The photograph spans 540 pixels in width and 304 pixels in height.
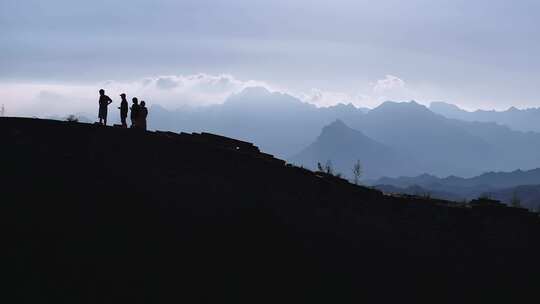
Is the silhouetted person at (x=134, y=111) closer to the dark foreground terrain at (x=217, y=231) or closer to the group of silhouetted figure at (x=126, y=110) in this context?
the group of silhouetted figure at (x=126, y=110)

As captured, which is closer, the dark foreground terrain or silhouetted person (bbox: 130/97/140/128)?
the dark foreground terrain

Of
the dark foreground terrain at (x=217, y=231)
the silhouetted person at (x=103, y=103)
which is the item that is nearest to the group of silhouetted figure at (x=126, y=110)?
the silhouetted person at (x=103, y=103)

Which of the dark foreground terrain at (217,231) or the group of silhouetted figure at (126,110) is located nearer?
the dark foreground terrain at (217,231)

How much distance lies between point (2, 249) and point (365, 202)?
10.5 meters

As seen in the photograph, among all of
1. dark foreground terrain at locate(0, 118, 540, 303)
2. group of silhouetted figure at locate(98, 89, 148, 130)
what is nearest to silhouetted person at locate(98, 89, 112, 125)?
group of silhouetted figure at locate(98, 89, 148, 130)

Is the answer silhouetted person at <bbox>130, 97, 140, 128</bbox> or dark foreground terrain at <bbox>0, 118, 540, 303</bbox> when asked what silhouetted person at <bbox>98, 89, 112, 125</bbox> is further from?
dark foreground terrain at <bbox>0, 118, 540, 303</bbox>

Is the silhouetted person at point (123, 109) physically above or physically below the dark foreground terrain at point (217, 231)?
above

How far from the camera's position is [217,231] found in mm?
17359

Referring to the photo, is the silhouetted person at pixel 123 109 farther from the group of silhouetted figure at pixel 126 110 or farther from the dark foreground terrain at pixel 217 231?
the dark foreground terrain at pixel 217 231

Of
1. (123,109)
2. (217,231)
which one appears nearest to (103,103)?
(123,109)

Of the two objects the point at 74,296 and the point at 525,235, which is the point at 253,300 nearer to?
the point at 74,296

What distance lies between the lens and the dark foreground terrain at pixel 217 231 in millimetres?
15719

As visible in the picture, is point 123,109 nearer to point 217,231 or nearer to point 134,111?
point 134,111

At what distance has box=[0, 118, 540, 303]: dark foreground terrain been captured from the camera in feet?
51.6
